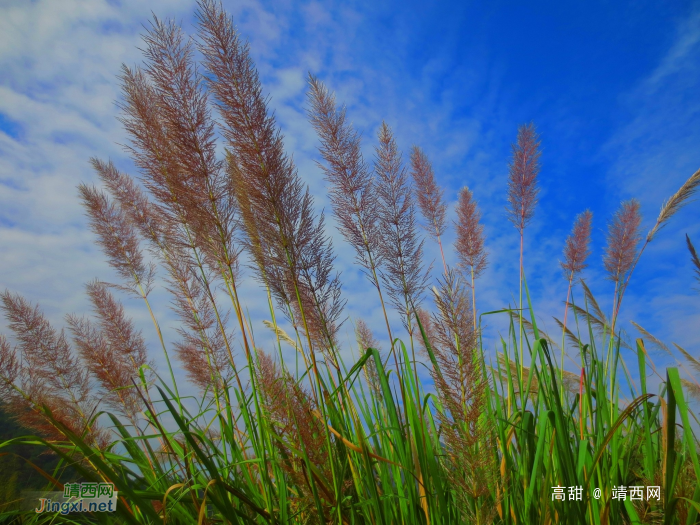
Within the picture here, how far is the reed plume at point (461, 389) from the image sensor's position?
5.04 ft

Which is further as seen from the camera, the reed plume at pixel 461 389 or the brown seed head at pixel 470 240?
the brown seed head at pixel 470 240

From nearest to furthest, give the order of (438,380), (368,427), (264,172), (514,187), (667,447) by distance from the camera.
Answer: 1. (438,380)
2. (667,447)
3. (264,172)
4. (368,427)
5. (514,187)

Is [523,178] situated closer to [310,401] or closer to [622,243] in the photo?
[622,243]

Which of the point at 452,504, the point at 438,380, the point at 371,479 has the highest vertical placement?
the point at 438,380

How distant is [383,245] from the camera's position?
2.76m

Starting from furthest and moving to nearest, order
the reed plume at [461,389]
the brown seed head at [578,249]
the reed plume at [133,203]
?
the brown seed head at [578,249]
the reed plume at [133,203]
the reed plume at [461,389]

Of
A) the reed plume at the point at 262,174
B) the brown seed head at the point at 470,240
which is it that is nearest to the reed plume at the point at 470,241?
the brown seed head at the point at 470,240

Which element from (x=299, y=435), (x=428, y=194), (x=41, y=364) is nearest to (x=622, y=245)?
(x=428, y=194)

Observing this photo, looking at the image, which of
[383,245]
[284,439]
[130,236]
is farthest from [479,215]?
[130,236]

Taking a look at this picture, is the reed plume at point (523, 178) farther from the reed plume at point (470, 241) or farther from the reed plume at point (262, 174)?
the reed plume at point (262, 174)

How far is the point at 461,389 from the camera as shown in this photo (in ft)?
5.28

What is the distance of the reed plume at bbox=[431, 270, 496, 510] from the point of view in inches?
60.5

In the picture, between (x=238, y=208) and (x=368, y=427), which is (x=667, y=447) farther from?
(x=238, y=208)

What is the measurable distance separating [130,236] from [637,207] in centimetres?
476
